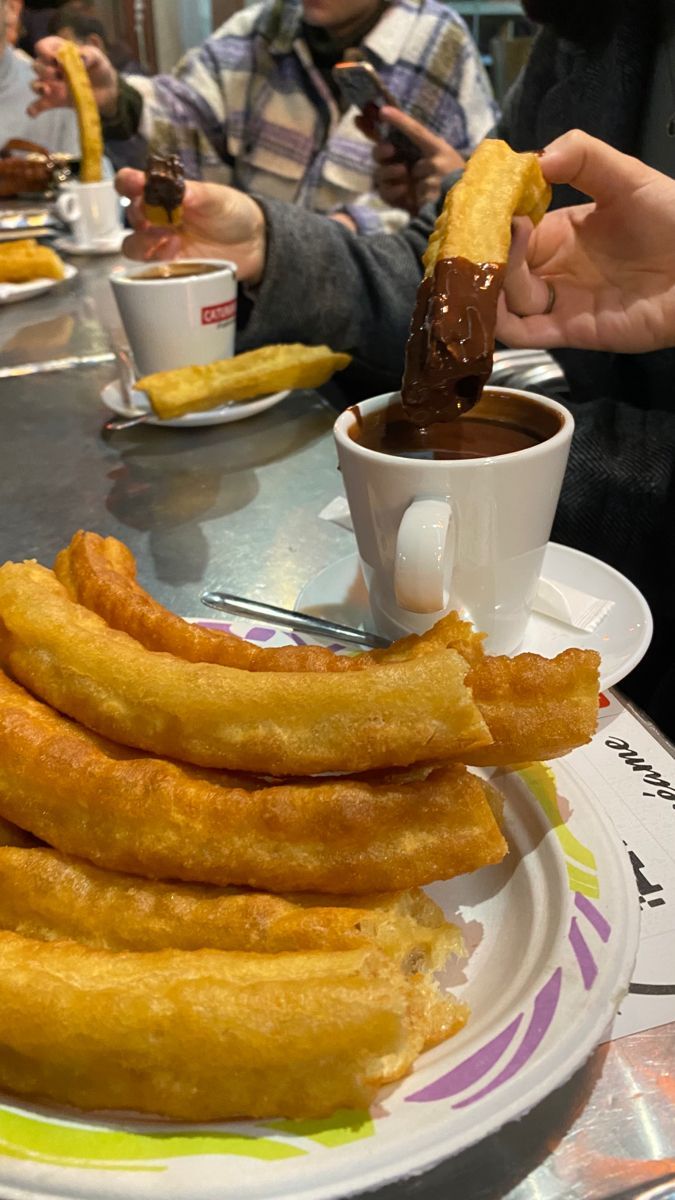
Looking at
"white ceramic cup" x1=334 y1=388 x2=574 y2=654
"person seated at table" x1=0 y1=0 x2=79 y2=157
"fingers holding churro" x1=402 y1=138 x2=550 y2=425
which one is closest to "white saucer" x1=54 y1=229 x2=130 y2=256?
"person seated at table" x1=0 y1=0 x2=79 y2=157

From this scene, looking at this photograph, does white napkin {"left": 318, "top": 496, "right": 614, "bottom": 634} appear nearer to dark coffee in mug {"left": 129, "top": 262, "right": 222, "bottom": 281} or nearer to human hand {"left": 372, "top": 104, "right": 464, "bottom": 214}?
dark coffee in mug {"left": 129, "top": 262, "right": 222, "bottom": 281}

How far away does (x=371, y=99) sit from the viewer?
2.91 m

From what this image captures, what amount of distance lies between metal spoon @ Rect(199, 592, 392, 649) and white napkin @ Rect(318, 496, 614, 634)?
0.19 meters

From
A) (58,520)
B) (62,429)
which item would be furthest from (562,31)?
(58,520)

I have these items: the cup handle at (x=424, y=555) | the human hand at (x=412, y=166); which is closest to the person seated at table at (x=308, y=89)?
the human hand at (x=412, y=166)

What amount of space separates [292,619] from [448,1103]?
0.56 metres

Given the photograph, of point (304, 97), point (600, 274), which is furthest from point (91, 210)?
point (600, 274)

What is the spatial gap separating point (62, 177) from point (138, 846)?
356cm

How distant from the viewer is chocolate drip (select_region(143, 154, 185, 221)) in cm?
171

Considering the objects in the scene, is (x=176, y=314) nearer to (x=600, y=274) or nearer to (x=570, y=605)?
(x=600, y=274)

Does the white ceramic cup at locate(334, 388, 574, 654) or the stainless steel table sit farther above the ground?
Result: the white ceramic cup at locate(334, 388, 574, 654)

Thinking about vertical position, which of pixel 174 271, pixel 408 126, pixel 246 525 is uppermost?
pixel 408 126

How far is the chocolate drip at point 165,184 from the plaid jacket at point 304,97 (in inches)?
Result: 71.6

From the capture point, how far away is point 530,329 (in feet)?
4.65
